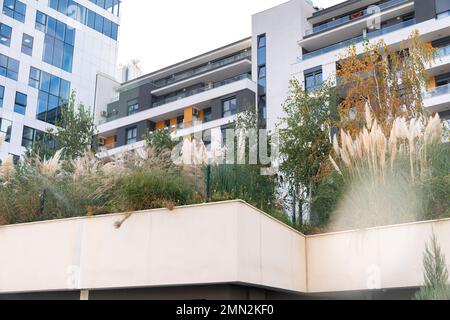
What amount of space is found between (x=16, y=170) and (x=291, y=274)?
517 cm

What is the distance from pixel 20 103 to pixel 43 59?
276cm

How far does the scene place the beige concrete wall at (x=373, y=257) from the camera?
7695 mm

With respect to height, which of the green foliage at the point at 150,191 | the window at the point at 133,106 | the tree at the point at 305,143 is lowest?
the green foliage at the point at 150,191

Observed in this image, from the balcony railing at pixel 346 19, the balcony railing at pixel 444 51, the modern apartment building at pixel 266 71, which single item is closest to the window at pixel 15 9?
the modern apartment building at pixel 266 71

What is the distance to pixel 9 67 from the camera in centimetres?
2677

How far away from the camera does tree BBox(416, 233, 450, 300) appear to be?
6.61 metres

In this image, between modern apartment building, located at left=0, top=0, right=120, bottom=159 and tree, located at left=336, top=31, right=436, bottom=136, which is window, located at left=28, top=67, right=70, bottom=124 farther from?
tree, located at left=336, top=31, right=436, bottom=136

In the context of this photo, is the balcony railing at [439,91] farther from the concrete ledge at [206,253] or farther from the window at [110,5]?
the window at [110,5]

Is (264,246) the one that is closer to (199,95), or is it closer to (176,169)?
(176,169)

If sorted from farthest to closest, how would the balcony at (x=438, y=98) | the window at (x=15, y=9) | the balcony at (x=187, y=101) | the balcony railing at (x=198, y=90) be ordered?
the balcony railing at (x=198, y=90)
the balcony at (x=187, y=101)
the window at (x=15, y=9)
the balcony at (x=438, y=98)

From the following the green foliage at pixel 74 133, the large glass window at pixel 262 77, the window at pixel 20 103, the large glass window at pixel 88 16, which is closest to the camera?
the green foliage at pixel 74 133

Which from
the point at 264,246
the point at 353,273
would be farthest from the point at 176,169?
the point at 353,273

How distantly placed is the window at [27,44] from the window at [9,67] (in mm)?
764

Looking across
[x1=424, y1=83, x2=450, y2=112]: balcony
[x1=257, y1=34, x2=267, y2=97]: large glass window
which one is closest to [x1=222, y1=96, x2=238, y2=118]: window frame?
[x1=257, y1=34, x2=267, y2=97]: large glass window
